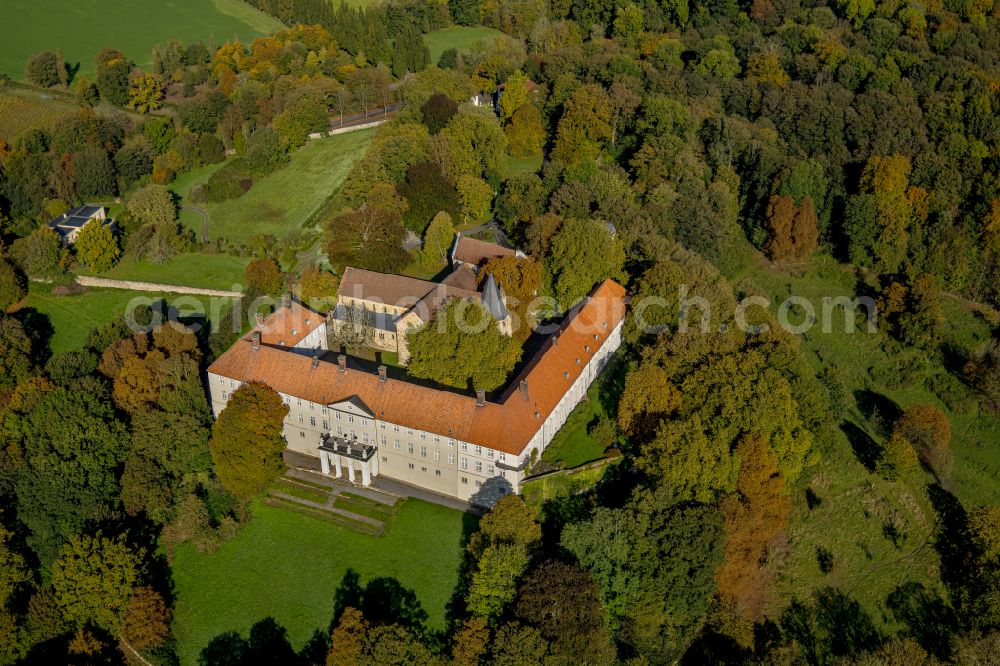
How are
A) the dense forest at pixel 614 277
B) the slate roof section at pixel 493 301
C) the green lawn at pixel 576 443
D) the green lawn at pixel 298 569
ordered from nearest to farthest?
the dense forest at pixel 614 277 < the green lawn at pixel 298 569 < the green lawn at pixel 576 443 < the slate roof section at pixel 493 301

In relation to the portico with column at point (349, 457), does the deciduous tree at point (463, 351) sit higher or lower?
→ higher

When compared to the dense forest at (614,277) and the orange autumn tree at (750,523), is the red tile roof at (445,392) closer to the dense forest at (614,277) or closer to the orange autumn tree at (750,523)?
the dense forest at (614,277)

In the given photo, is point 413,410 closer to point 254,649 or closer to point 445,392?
point 445,392

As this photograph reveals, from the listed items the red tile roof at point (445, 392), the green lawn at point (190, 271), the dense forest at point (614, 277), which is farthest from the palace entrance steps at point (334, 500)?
the green lawn at point (190, 271)

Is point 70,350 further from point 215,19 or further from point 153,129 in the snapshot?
point 215,19

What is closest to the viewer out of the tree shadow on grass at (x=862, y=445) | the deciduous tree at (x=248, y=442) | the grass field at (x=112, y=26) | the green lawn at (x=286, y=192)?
the deciduous tree at (x=248, y=442)

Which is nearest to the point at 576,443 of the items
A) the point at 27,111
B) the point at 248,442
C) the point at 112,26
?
the point at 248,442

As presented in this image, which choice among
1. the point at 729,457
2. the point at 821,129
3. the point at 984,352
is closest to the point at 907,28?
the point at 821,129
